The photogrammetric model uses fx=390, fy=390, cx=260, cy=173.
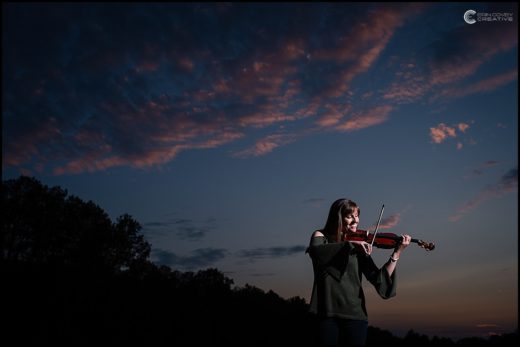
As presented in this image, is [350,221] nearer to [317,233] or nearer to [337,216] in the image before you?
[337,216]

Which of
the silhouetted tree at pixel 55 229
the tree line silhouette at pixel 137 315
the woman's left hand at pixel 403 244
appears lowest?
the tree line silhouette at pixel 137 315

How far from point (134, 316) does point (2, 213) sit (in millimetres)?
39724

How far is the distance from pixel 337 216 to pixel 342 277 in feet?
2.32

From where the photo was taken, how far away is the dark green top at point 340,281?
4.15 meters

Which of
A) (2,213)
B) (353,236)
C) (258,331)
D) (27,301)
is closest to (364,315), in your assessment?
(353,236)

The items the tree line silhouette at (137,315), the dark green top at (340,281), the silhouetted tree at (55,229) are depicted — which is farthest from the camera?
the silhouetted tree at (55,229)

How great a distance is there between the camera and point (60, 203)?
44.8 m

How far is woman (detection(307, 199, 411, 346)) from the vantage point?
4.09 m

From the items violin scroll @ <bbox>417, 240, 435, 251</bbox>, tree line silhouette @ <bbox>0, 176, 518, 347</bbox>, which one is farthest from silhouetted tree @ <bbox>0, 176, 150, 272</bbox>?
violin scroll @ <bbox>417, 240, 435, 251</bbox>

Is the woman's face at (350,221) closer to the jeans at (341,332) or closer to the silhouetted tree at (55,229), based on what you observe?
the jeans at (341,332)

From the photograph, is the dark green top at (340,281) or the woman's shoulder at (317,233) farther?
the woman's shoulder at (317,233)

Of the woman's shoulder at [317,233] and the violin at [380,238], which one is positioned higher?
the violin at [380,238]

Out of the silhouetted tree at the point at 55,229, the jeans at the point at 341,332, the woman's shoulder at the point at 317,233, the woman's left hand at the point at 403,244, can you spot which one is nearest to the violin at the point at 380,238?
the woman's left hand at the point at 403,244

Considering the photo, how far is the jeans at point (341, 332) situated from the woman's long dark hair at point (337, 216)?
0.92 meters
